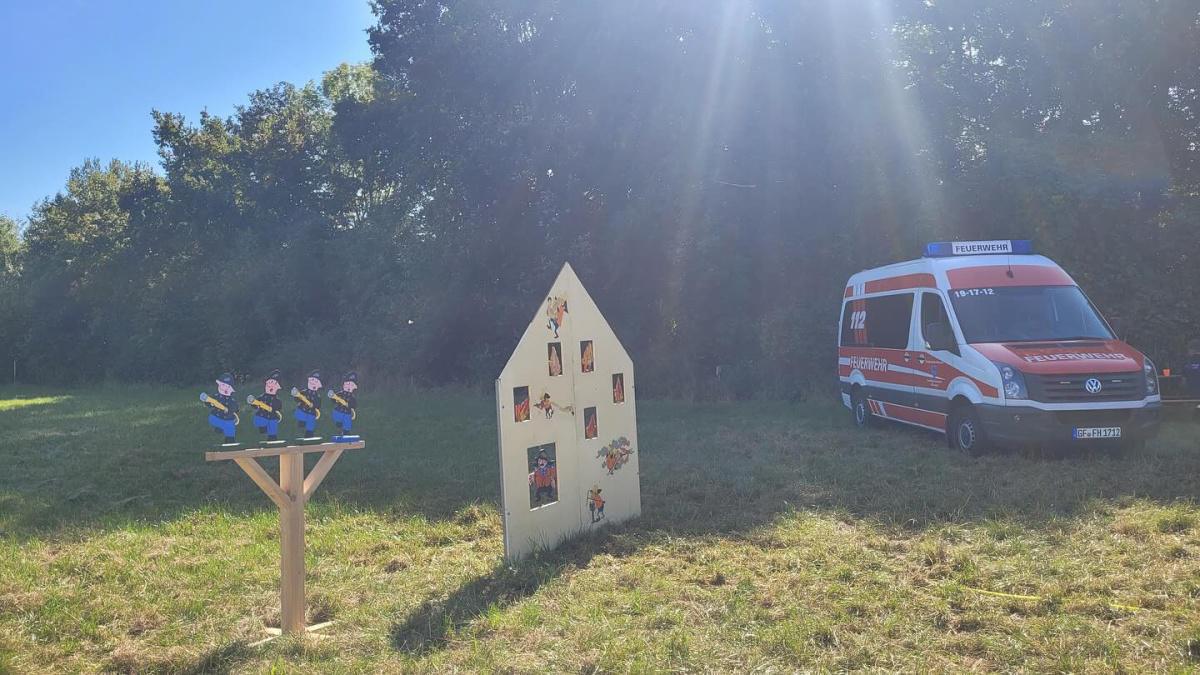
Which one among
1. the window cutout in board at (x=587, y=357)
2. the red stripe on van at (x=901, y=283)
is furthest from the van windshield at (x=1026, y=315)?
the window cutout in board at (x=587, y=357)

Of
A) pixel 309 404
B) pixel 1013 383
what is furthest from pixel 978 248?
pixel 309 404

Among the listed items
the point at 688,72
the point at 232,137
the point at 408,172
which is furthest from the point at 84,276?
the point at 688,72

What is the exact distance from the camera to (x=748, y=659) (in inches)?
182

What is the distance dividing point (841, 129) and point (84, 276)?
3398 centimetres

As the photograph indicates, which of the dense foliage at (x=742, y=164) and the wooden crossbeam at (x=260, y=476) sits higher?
the dense foliage at (x=742, y=164)

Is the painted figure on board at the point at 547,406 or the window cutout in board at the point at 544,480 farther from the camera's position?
the window cutout in board at the point at 544,480

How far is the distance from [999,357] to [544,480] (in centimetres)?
563

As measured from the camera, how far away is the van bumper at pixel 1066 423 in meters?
9.62

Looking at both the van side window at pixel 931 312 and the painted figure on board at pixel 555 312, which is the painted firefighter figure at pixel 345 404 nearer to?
the painted figure on board at pixel 555 312

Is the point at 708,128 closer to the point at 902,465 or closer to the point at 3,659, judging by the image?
the point at 902,465

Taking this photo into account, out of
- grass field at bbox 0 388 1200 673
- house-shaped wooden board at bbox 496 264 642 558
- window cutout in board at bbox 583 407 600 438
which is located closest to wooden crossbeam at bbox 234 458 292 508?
grass field at bbox 0 388 1200 673

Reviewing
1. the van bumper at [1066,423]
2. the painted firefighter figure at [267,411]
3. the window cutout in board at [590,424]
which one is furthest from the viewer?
the van bumper at [1066,423]

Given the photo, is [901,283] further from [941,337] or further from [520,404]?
[520,404]

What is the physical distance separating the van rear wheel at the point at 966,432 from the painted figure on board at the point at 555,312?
5467mm
